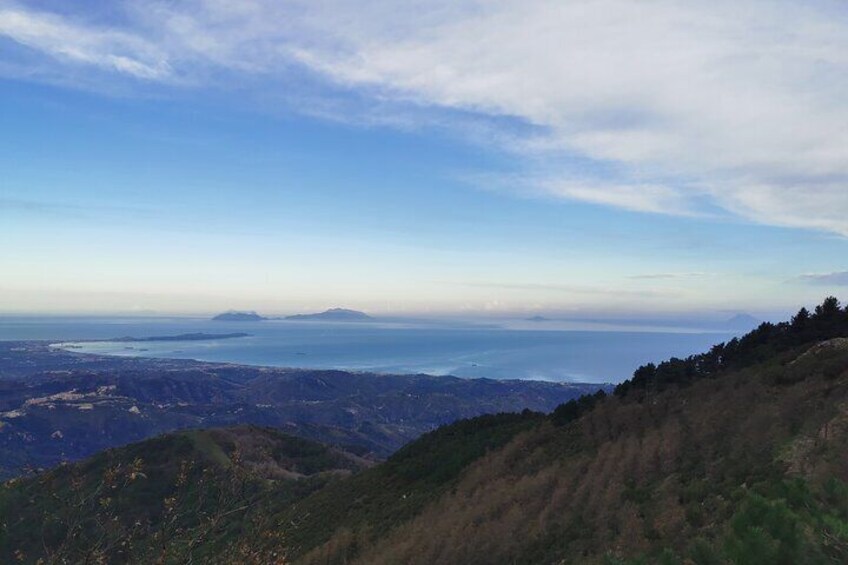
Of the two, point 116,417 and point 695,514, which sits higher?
point 695,514

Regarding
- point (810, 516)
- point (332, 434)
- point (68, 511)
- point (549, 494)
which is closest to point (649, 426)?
point (549, 494)

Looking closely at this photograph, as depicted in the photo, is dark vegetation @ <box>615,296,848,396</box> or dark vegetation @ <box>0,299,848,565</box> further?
dark vegetation @ <box>615,296,848,396</box>

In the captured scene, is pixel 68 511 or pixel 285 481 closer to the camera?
pixel 68 511

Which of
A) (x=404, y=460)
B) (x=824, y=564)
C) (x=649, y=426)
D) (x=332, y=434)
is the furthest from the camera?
(x=332, y=434)

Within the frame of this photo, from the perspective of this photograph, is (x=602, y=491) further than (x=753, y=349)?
No

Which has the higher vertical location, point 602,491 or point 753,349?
point 753,349

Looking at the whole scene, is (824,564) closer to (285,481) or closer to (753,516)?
(753,516)

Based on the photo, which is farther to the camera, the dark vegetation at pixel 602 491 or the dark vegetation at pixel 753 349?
the dark vegetation at pixel 753 349

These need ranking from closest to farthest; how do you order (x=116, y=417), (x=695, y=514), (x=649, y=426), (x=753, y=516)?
(x=753, y=516), (x=695, y=514), (x=649, y=426), (x=116, y=417)
